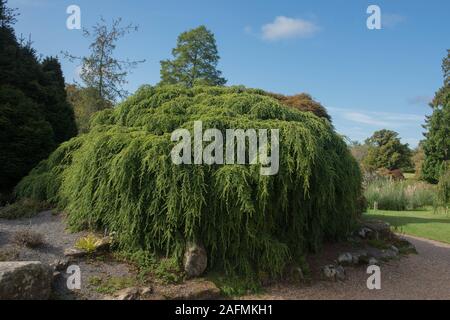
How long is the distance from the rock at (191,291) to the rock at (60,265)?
1.29 metres

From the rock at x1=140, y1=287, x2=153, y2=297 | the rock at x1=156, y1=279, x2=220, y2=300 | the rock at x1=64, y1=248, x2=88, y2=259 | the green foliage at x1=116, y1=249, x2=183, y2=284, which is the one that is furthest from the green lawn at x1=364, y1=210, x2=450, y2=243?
the rock at x1=64, y1=248, x2=88, y2=259

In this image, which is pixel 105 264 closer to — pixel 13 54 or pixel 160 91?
pixel 160 91

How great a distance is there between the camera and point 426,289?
522 cm

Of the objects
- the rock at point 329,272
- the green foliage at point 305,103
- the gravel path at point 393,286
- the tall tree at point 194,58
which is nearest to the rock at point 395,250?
the gravel path at point 393,286

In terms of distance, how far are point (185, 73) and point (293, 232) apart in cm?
1807

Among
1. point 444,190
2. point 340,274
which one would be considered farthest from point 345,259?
point 444,190

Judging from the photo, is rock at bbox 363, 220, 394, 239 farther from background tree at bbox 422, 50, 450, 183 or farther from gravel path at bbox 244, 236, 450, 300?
background tree at bbox 422, 50, 450, 183

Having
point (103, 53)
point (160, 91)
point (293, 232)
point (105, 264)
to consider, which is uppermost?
point (103, 53)

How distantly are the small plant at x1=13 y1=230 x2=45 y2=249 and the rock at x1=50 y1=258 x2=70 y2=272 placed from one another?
57 cm

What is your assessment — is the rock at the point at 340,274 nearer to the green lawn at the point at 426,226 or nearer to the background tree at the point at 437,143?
the green lawn at the point at 426,226

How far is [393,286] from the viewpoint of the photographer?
207 inches

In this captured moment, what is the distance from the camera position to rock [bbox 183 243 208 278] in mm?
4801

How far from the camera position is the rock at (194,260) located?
4.80 meters
